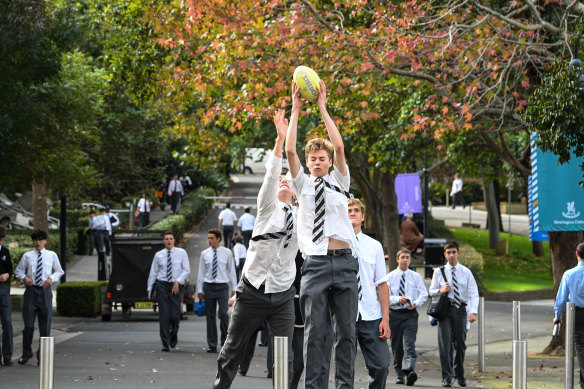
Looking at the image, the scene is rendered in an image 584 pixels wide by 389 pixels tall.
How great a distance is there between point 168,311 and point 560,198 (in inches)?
266

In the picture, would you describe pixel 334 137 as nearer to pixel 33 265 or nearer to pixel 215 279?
pixel 33 265

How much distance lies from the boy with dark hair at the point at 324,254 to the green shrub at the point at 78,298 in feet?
48.2

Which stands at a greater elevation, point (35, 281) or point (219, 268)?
point (219, 268)

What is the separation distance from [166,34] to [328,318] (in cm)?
1248

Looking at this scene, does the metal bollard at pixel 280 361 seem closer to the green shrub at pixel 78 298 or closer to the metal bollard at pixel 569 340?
the metal bollard at pixel 569 340

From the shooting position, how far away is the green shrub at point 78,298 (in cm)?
2152

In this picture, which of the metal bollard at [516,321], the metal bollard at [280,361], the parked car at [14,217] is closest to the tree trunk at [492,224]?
the parked car at [14,217]

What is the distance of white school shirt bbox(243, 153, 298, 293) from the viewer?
332 inches

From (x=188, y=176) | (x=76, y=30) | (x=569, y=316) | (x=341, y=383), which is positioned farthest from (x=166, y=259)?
(x=188, y=176)

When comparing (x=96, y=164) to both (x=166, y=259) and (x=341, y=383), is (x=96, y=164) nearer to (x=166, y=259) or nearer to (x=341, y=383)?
(x=166, y=259)

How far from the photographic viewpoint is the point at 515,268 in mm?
33688

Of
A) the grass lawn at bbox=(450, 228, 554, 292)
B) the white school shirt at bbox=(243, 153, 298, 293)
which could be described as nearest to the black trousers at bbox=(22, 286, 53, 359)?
the white school shirt at bbox=(243, 153, 298, 293)

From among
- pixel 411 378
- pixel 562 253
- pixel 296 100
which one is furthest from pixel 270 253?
pixel 562 253

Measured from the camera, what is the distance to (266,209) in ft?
27.9
